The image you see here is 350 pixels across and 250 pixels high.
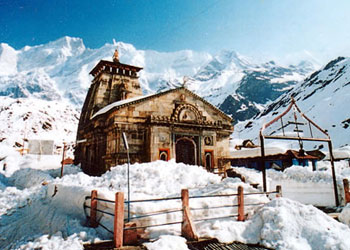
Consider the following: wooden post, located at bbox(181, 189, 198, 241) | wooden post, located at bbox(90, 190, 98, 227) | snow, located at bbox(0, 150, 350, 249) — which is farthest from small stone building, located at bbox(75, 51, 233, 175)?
wooden post, located at bbox(181, 189, 198, 241)

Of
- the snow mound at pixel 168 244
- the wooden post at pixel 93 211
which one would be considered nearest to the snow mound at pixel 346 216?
the snow mound at pixel 168 244

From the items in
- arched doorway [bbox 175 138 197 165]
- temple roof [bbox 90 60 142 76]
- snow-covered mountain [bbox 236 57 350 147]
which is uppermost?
snow-covered mountain [bbox 236 57 350 147]

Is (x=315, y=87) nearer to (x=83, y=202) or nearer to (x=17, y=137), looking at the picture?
(x=17, y=137)

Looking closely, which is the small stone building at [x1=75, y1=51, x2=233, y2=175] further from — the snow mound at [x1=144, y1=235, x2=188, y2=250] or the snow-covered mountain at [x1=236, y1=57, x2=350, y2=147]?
the snow-covered mountain at [x1=236, y1=57, x2=350, y2=147]

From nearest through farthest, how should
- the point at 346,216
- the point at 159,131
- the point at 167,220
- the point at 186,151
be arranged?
the point at 167,220 → the point at 346,216 → the point at 159,131 → the point at 186,151

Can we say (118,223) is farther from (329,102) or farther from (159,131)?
(329,102)

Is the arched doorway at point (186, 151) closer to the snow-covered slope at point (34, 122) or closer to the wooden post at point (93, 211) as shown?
the wooden post at point (93, 211)

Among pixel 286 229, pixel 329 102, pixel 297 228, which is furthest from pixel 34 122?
pixel 329 102

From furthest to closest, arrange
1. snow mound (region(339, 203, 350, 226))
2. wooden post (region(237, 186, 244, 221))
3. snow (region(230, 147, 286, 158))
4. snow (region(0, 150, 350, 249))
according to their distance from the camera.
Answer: snow (region(230, 147, 286, 158))
snow mound (region(339, 203, 350, 226))
wooden post (region(237, 186, 244, 221))
snow (region(0, 150, 350, 249))

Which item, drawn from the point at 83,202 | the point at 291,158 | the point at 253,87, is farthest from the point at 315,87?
the point at 83,202

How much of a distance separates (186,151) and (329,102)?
78092mm

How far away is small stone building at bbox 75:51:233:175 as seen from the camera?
61.8ft

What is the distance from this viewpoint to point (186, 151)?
2100 centimetres

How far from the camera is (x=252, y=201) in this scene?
956 centimetres
